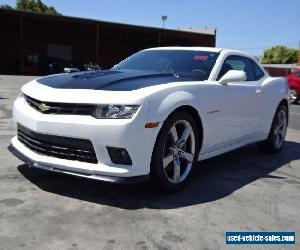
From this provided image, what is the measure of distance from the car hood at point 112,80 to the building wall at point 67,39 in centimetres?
2731

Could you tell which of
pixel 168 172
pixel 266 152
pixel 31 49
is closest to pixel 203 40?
pixel 31 49

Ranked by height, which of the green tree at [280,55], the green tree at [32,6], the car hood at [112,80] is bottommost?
the car hood at [112,80]

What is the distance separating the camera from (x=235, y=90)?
5.20 metres

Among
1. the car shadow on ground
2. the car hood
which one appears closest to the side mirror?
the car hood

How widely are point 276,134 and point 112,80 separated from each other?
3443mm

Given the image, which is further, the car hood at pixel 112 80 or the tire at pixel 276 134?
the tire at pixel 276 134

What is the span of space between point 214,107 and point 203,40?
37261 millimetres

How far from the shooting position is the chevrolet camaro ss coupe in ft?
12.3

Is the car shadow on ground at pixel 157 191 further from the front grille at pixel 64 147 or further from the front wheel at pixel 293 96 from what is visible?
the front wheel at pixel 293 96

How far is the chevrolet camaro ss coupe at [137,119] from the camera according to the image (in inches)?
147

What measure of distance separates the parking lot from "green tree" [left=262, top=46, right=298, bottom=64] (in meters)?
85.7

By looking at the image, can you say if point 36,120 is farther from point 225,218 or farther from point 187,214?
point 225,218

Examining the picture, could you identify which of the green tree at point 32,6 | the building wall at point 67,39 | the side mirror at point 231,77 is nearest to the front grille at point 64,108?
the side mirror at point 231,77

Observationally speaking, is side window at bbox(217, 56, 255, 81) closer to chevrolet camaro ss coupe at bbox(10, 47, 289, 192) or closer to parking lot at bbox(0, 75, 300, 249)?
chevrolet camaro ss coupe at bbox(10, 47, 289, 192)
